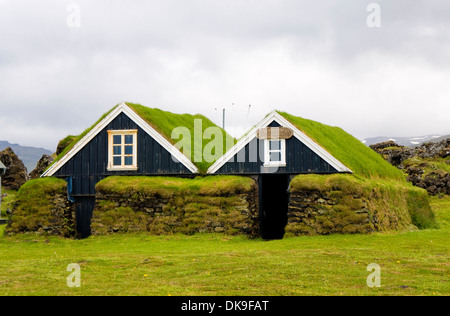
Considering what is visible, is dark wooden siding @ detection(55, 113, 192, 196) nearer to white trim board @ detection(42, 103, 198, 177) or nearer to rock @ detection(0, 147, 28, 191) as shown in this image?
white trim board @ detection(42, 103, 198, 177)

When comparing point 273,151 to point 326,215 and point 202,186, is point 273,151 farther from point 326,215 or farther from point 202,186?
point 326,215

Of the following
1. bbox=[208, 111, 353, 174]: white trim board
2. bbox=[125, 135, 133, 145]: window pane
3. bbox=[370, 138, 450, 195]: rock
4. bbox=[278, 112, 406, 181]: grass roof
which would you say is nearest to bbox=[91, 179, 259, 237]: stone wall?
bbox=[208, 111, 353, 174]: white trim board

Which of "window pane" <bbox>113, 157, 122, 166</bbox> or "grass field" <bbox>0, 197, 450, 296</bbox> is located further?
"window pane" <bbox>113, 157, 122, 166</bbox>

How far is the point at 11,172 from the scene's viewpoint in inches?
2901

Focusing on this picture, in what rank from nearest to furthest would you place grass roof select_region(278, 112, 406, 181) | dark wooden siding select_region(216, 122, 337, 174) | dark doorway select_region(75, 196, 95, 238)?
dark wooden siding select_region(216, 122, 337, 174) < grass roof select_region(278, 112, 406, 181) < dark doorway select_region(75, 196, 95, 238)

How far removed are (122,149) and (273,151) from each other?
944cm

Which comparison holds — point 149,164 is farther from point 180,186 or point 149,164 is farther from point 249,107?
point 249,107

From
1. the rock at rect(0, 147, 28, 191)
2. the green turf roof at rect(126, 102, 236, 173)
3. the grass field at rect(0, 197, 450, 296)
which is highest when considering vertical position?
the green turf roof at rect(126, 102, 236, 173)

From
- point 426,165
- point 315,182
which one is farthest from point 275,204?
point 426,165

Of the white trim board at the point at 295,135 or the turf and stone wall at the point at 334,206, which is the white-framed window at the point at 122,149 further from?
the turf and stone wall at the point at 334,206

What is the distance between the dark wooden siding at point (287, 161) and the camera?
104ft

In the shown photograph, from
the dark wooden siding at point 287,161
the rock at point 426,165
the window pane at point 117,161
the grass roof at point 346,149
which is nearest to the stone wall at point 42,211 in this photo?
the window pane at point 117,161

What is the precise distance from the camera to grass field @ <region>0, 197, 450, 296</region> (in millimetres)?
14789

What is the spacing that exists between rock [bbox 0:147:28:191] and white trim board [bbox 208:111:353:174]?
Result: 158ft
